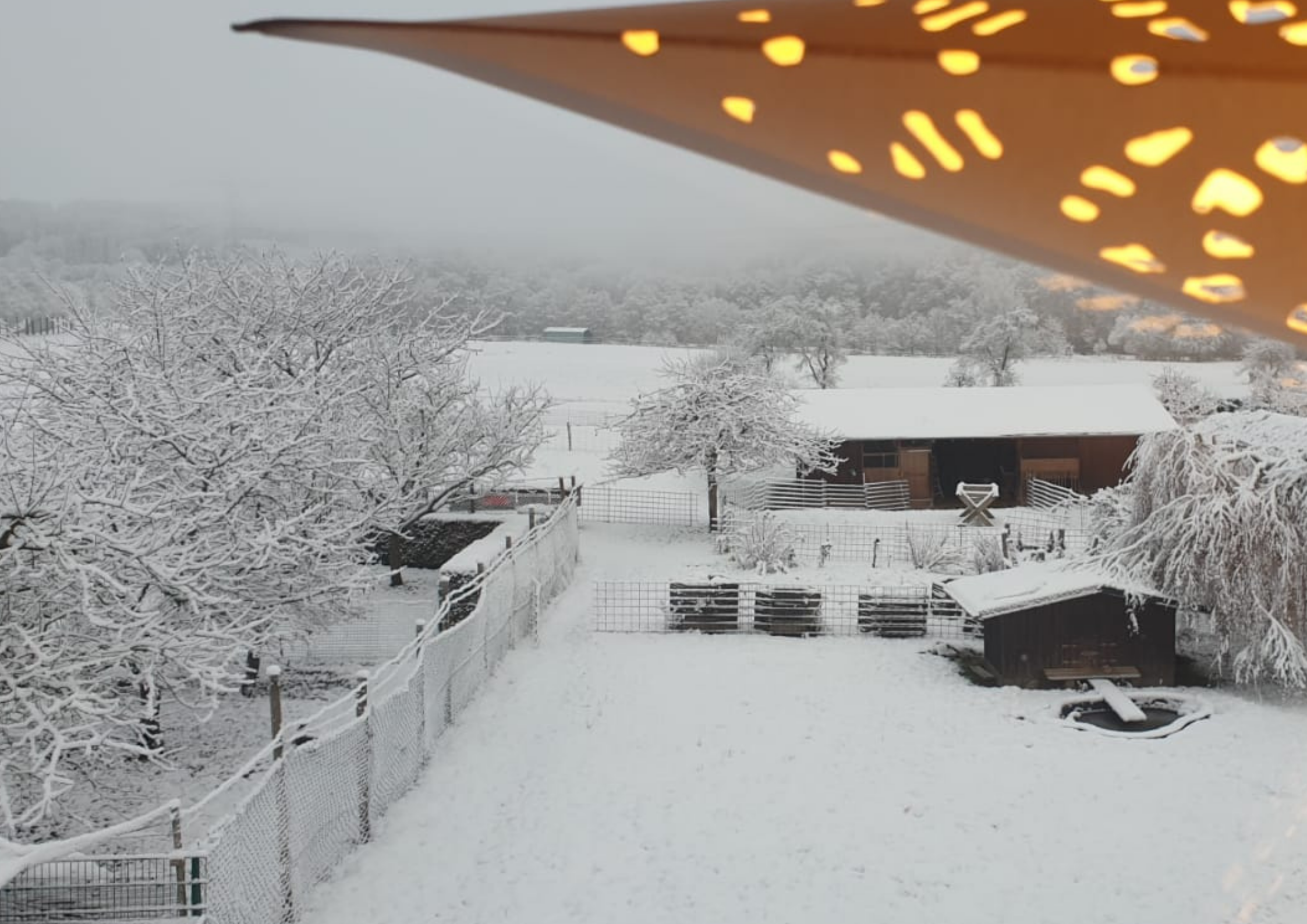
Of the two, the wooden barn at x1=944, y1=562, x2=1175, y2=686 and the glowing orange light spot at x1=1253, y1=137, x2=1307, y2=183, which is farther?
the wooden barn at x1=944, y1=562, x2=1175, y2=686

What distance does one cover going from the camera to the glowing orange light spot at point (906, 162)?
5.05ft

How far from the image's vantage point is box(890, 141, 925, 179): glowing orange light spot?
1539 mm

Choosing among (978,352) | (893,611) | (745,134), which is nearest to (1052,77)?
(745,134)

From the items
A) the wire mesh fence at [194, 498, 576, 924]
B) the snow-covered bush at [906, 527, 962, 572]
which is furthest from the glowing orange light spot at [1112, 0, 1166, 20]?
the snow-covered bush at [906, 527, 962, 572]

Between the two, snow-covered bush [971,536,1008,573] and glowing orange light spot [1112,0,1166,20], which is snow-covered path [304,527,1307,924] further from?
glowing orange light spot [1112,0,1166,20]

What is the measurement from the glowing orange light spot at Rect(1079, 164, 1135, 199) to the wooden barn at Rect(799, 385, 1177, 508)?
28775 millimetres

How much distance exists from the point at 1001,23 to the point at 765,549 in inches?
798

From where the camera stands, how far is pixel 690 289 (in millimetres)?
67500

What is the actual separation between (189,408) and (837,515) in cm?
1759

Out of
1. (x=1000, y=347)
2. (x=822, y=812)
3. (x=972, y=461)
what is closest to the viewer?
(x=822, y=812)

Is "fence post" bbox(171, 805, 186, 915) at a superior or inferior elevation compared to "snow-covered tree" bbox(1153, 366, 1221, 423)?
inferior

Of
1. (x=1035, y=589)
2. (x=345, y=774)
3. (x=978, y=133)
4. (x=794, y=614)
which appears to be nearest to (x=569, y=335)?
(x=794, y=614)

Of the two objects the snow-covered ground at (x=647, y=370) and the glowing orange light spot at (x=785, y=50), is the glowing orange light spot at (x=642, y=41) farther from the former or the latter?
the snow-covered ground at (x=647, y=370)

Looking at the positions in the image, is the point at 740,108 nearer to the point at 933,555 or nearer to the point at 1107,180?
the point at 1107,180
